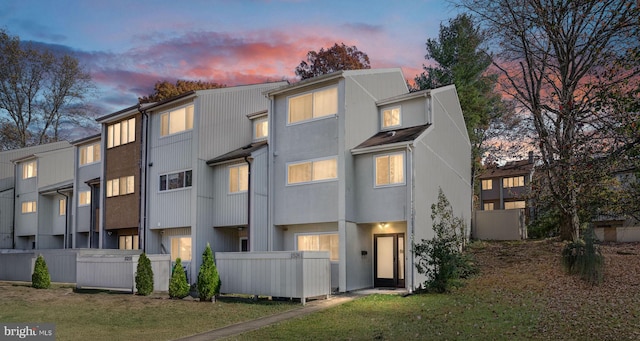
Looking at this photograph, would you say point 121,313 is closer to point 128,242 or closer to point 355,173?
point 355,173

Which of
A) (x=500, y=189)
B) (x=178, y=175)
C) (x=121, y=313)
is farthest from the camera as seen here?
(x=500, y=189)

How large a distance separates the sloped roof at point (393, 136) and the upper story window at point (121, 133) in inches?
478

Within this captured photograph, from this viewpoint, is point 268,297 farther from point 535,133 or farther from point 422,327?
point 535,133

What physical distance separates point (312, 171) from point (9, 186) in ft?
94.6

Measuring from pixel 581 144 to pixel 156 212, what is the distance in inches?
818

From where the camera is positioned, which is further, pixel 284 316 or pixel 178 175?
pixel 178 175

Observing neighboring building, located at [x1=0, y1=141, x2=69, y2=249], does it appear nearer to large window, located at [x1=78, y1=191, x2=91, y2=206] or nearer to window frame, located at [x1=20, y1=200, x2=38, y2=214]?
window frame, located at [x1=20, y1=200, x2=38, y2=214]

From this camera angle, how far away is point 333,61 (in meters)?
44.4

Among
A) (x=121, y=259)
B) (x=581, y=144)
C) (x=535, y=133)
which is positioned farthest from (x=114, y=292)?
(x=581, y=144)

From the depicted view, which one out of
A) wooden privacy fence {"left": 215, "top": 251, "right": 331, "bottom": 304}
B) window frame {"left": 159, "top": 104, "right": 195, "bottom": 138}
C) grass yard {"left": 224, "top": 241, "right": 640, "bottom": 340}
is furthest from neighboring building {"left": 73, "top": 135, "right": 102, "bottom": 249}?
grass yard {"left": 224, "top": 241, "right": 640, "bottom": 340}

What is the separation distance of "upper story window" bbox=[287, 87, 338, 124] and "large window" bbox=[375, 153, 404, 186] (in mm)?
2620

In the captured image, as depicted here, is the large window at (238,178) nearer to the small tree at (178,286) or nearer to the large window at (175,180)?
the large window at (175,180)

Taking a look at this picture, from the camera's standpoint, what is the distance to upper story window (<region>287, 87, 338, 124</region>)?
22281 mm

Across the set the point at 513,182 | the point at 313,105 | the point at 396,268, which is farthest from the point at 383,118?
the point at 513,182
